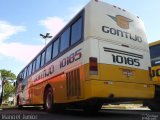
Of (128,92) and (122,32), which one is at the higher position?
(122,32)

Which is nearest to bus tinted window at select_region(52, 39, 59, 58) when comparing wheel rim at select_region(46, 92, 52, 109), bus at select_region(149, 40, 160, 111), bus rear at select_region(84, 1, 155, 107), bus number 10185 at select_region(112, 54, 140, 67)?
wheel rim at select_region(46, 92, 52, 109)

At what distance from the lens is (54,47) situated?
11430 mm

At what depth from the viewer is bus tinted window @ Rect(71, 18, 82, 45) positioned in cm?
866

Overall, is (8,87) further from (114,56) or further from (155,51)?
(114,56)

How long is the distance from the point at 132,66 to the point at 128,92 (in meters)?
0.90

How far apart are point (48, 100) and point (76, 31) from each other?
3837mm

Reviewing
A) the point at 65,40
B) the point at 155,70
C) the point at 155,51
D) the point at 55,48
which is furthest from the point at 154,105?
the point at 55,48

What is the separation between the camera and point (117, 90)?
8.05 metres

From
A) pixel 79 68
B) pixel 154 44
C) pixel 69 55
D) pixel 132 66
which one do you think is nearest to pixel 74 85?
pixel 79 68

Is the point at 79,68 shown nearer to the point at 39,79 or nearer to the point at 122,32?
the point at 122,32

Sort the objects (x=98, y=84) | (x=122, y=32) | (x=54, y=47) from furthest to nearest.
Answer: (x=54, y=47) → (x=122, y=32) → (x=98, y=84)

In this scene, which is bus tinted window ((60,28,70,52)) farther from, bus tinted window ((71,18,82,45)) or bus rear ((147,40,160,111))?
bus rear ((147,40,160,111))

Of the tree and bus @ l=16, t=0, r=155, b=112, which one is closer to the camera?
→ bus @ l=16, t=0, r=155, b=112

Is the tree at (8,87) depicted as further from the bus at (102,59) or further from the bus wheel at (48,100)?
the bus at (102,59)
